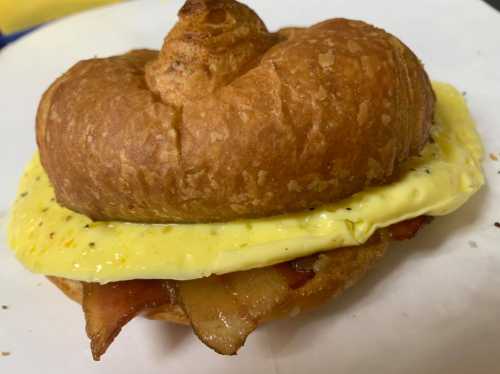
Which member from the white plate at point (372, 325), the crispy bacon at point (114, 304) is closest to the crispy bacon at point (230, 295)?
the crispy bacon at point (114, 304)

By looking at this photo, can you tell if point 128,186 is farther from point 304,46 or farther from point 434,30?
point 434,30

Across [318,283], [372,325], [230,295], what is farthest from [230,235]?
[372,325]

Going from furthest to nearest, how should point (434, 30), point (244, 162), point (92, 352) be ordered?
point (434, 30)
point (92, 352)
point (244, 162)

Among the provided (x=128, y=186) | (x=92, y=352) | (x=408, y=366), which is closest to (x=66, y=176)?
(x=128, y=186)

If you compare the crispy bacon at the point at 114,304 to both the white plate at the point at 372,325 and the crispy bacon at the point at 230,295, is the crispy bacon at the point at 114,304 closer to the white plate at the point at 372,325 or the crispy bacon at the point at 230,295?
the crispy bacon at the point at 230,295

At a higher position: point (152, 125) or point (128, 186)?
point (152, 125)

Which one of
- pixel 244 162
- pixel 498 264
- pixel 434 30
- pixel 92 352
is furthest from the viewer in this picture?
pixel 434 30

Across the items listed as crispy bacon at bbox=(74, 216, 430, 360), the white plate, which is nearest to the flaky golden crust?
crispy bacon at bbox=(74, 216, 430, 360)

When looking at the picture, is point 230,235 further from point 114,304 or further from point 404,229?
point 404,229
